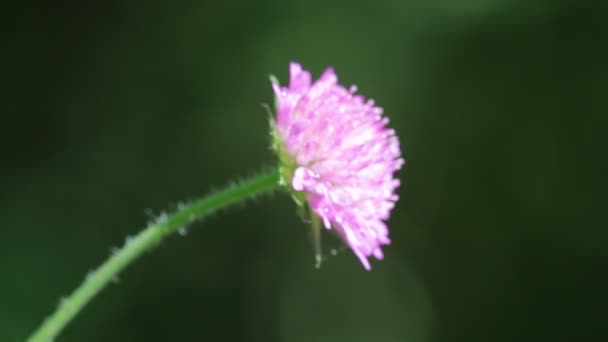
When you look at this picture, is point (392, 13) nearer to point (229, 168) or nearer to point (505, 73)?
point (505, 73)

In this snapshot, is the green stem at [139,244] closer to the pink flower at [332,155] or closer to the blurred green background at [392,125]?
the pink flower at [332,155]

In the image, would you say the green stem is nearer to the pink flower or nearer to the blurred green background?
the pink flower

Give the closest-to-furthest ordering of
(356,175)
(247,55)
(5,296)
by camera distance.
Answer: (356,175)
(5,296)
(247,55)

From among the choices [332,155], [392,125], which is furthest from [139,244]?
[392,125]

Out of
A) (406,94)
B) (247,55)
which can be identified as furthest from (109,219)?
(406,94)

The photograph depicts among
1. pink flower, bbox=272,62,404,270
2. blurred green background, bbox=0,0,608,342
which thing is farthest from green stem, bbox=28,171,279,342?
blurred green background, bbox=0,0,608,342
